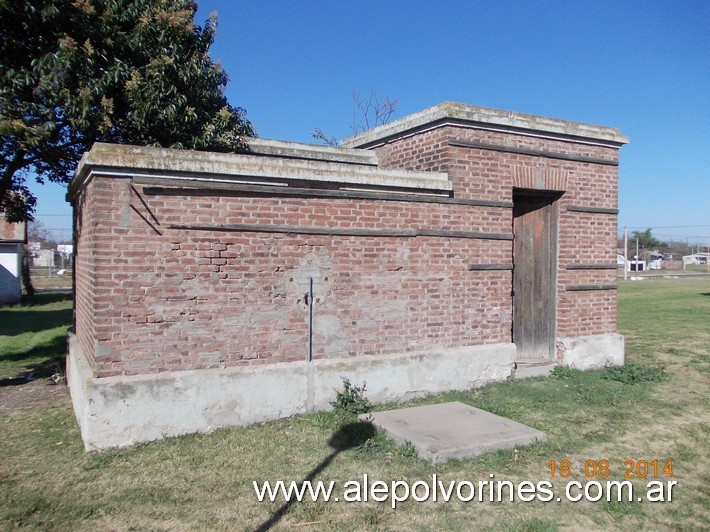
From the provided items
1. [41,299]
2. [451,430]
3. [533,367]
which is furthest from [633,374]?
[41,299]

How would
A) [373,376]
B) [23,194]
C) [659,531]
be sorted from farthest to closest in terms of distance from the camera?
[23,194]
[373,376]
[659,531]

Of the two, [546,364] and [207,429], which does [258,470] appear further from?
[546,364]

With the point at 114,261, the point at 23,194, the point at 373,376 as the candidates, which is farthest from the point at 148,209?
the point at 23,194

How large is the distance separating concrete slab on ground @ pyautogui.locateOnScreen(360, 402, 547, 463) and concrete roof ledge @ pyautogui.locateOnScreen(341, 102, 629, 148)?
12.7ft

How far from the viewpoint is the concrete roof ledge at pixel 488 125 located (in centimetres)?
763

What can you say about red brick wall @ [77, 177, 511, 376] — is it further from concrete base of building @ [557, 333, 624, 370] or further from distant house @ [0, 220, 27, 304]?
distant house @ [0, 220, 27, 304]

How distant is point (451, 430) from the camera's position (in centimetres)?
567

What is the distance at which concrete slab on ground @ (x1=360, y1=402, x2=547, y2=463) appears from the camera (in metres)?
5.18

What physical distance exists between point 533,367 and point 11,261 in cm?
2526

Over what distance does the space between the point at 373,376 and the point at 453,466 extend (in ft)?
6.48

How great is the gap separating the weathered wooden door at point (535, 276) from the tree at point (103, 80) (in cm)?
473

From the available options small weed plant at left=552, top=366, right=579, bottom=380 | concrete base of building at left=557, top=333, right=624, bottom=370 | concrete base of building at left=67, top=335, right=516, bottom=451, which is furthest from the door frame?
concrete base of building at left=67, top=335, right=516, bottom=451

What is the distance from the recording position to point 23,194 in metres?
10.2

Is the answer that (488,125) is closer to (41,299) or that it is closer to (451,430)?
(451,430)
